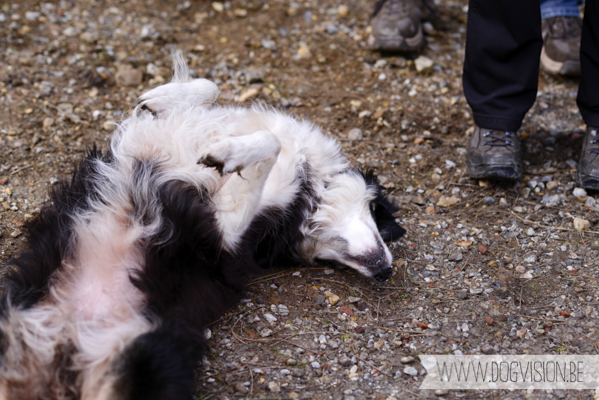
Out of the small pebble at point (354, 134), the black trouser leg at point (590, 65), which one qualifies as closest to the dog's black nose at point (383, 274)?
the small pebble at point (354, 134)

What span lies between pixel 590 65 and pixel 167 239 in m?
2.90

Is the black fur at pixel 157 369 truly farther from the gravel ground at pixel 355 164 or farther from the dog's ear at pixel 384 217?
the dog's ear at pixel 384 217

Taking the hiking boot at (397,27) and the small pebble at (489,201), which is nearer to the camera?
the small pebble at (489,201)

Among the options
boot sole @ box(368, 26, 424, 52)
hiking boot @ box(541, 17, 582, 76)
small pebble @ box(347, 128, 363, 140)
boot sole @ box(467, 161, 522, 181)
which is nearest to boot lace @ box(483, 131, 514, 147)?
boot sole @ box(467, 161, 522, 181)

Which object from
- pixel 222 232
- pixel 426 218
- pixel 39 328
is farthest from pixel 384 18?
pixel 39 328

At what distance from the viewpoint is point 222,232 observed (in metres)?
2.57

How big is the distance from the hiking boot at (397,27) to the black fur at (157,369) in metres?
3.40

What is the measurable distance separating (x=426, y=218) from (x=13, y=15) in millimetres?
4183

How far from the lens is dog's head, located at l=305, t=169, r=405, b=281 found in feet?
9.29

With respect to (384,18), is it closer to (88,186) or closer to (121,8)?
(121,8)

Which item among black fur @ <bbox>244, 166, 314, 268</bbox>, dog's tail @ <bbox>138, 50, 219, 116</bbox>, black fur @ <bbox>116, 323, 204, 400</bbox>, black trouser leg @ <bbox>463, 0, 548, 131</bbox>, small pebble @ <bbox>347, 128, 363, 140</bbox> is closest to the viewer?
black fur @ <bbox>116, 323, 204, 400</bbox>

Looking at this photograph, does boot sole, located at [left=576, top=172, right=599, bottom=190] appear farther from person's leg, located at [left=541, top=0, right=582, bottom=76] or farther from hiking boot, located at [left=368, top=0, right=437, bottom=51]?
hiking boot, located at [left=368, top=0, right=437, bottom=51]

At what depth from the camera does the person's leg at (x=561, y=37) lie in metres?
4.30

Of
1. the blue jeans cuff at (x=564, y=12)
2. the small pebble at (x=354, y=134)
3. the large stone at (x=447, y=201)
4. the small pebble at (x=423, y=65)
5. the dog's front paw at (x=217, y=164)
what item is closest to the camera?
the dog's front paw at (x=217, y=164)
